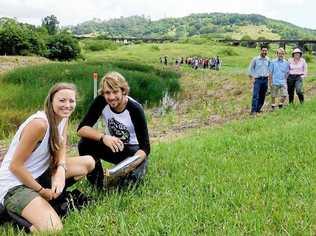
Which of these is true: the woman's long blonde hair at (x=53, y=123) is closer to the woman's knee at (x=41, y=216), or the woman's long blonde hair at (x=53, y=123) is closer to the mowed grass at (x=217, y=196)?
the woman's knee at (x=41, y=216)

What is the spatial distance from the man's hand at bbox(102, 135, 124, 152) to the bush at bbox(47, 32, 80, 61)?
38.6m

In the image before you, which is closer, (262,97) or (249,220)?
(249,220)

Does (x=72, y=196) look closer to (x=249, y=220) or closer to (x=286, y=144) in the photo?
(x=249, y=220)

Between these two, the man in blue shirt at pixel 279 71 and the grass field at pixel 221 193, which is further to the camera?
the man in blue shirt at pixel 279 71

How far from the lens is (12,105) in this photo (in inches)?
620

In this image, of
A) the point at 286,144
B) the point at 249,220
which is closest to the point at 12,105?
the point at 286,144

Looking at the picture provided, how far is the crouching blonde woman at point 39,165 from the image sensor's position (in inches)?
176

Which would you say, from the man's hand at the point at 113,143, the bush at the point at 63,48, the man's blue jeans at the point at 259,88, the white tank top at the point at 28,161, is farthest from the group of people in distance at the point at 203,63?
the white tank top at the point at 28,161

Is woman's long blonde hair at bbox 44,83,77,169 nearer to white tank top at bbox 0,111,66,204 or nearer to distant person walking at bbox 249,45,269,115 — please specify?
white tank top at bbox 0,111,66,204

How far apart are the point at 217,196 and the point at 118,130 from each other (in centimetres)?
130

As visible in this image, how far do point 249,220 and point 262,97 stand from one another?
10.0m

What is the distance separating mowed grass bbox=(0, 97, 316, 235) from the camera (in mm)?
4246

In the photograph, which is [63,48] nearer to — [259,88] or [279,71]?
[259,88]

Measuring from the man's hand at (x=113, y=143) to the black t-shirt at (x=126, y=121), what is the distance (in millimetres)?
179
